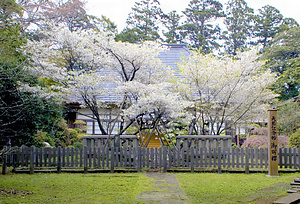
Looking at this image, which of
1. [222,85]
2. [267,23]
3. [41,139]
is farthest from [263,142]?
[267,23]

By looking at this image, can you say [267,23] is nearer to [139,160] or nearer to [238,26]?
[238,26]

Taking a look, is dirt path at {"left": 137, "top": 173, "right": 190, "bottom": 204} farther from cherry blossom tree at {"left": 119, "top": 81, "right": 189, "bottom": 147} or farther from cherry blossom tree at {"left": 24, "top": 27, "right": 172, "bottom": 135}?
cherry blossom tree at {"left": 24, "top": 27, "right": 172, "bottom": 135}

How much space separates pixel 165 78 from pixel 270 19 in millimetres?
23864

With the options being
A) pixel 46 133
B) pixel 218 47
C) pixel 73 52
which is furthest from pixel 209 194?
pixel 218 47

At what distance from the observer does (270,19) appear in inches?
1222

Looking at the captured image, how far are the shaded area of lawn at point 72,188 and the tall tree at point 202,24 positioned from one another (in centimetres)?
2555

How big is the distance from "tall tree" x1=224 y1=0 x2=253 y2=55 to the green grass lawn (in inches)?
1006

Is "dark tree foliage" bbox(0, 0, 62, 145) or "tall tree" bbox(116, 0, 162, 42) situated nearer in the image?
"dark tree foliage" bbox(0, 0, 62, 145)

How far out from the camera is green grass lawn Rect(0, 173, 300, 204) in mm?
5676

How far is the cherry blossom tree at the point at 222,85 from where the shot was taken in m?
11.6

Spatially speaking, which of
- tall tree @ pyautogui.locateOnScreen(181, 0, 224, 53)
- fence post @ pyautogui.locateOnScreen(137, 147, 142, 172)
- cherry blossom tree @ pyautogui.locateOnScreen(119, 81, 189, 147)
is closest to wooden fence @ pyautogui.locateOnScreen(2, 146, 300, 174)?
fence post @ pyautogui.locateOnScreen(137, 147, 142, 172)

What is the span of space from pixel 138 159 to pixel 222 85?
490 centimetres

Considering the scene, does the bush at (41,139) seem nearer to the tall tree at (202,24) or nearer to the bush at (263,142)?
the bush at (263,142)

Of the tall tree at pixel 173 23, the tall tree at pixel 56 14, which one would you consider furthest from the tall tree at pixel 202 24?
the tall tree at pixel 56 14
